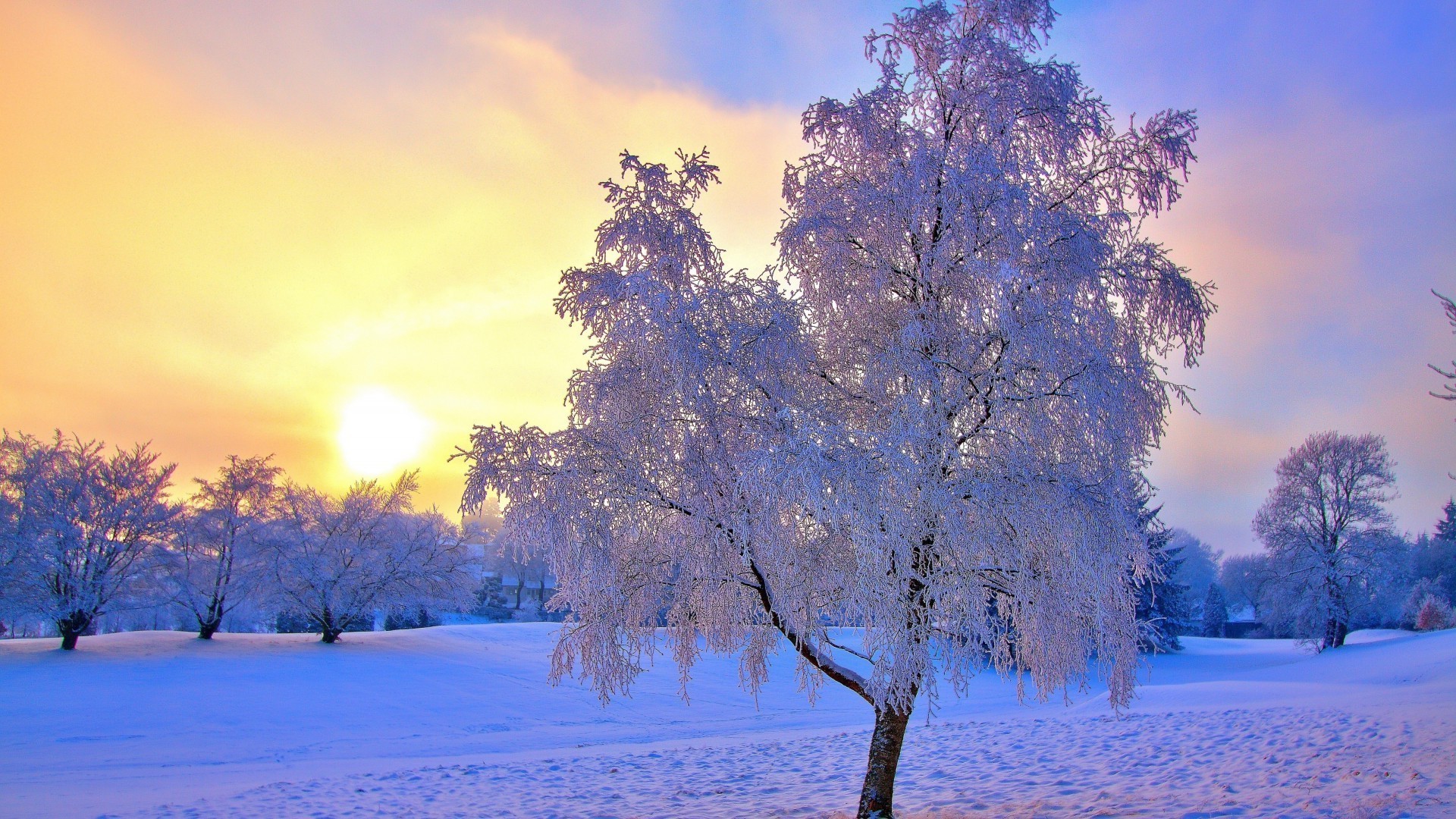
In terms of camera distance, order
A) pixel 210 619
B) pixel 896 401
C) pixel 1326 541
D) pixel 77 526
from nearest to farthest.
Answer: pixel 896 401
pixel 77 526
pixel 210 619
pixel 1326 541

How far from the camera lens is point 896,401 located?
6.79m

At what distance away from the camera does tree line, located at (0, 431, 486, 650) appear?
18.7 m

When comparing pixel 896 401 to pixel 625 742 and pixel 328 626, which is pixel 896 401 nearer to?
pixel 625 742

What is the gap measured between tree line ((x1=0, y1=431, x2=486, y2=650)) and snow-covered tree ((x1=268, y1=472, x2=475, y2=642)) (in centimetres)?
4

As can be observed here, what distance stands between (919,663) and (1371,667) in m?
19.9

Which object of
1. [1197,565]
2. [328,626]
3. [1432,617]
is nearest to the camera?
[328,626]

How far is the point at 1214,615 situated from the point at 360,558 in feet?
168

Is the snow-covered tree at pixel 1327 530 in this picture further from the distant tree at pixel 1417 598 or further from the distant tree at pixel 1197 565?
the distant tree at pixel 1197 565

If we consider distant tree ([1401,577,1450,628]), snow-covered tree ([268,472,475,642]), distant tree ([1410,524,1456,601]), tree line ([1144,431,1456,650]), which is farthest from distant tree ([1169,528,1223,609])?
snow-covered tree ([268,472,475,642])

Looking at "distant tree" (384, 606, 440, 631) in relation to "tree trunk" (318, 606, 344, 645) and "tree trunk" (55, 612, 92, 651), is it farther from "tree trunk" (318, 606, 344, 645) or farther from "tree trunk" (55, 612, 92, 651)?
"tree trunk" (55, 612, 92, 651)

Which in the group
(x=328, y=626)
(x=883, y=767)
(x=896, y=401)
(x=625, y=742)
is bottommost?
(x=625, y=742)

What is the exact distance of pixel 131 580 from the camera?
66.3ft

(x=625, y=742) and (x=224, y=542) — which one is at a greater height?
(x=224, y=542)

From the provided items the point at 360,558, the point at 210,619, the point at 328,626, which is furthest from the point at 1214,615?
the point at 210,619
